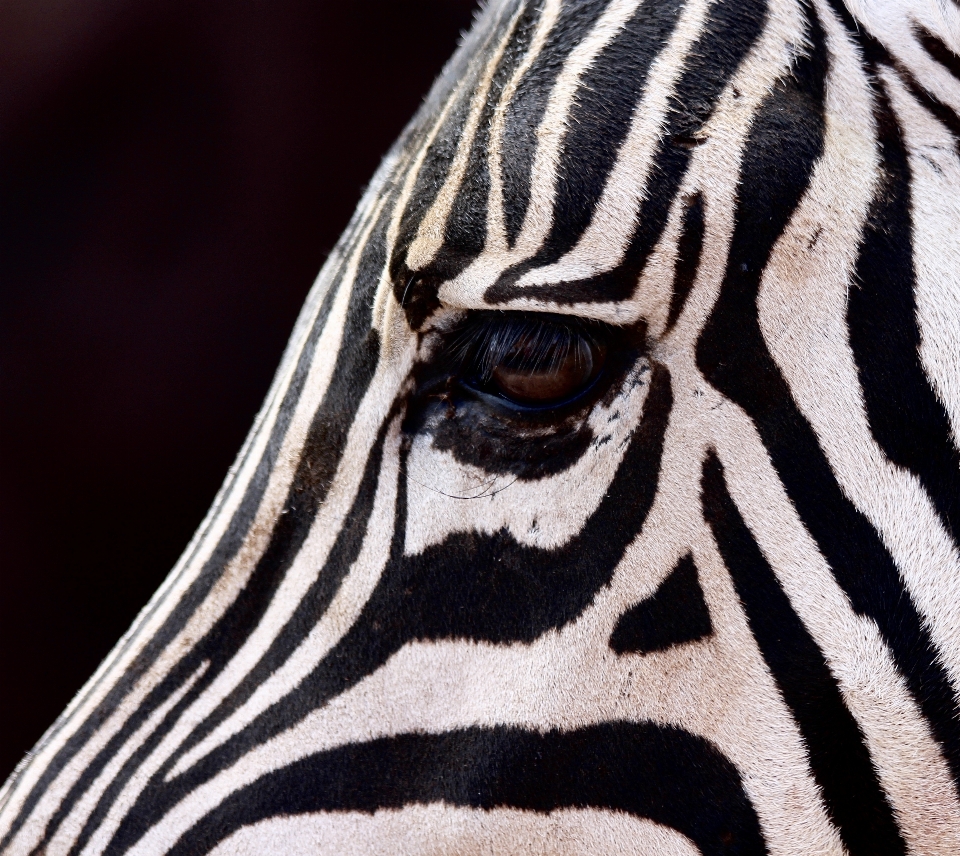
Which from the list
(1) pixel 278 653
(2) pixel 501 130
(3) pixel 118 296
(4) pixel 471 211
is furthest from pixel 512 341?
(3) pixel 118 296

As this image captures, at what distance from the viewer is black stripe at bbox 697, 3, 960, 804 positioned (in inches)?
44.7

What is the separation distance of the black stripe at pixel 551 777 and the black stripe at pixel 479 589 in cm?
11

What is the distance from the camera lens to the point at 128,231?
9.60 ft

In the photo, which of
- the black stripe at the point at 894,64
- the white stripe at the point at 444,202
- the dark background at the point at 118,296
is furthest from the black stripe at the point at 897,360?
the dark background at the point at 118,296

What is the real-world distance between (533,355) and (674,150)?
34cm

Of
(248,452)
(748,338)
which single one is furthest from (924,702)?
(248,452)

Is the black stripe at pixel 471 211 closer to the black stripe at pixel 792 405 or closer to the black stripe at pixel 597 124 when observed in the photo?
the black stripe at pixel 597 124

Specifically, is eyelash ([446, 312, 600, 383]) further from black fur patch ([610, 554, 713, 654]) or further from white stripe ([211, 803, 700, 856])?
white stripe ([211, 803, 700, 856])

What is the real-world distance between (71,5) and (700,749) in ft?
10.00

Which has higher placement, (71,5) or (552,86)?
(552,86)

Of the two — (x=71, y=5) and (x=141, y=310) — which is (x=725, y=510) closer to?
(x=141, y=310)

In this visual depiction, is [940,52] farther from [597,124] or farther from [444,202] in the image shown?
[444,202]

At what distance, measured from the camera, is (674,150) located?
1.16 meters

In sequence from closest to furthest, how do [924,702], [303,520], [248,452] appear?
1. [924,702]
2. [303,520]
3. [248,452]
